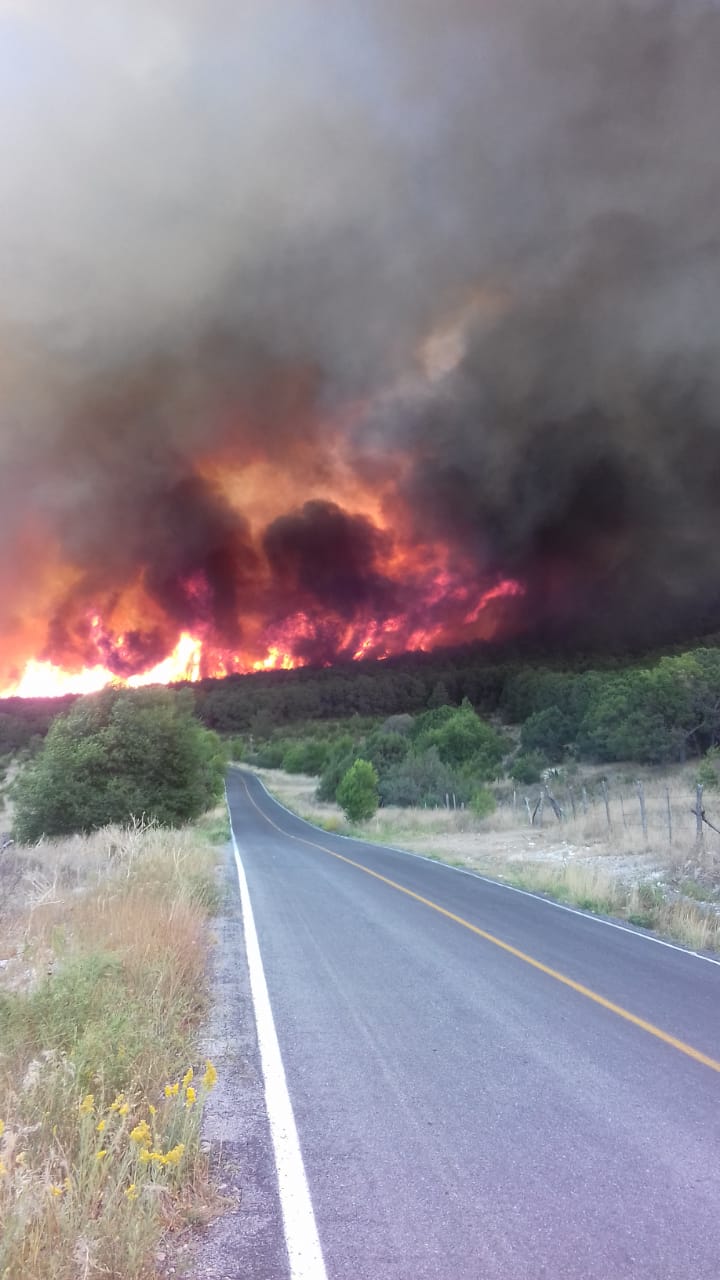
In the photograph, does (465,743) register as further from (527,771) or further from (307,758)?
(307,758)

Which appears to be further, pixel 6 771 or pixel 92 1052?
pixel 6 771

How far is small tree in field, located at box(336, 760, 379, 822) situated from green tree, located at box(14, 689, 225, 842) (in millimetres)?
14070

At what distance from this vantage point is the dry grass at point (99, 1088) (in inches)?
138

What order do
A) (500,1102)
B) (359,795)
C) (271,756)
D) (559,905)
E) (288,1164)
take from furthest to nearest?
1. (271,756)
2. (359,795)
3. (559,905)
4. (500,1102)
5. (288,1164)

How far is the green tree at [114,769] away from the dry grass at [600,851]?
9.44 meters

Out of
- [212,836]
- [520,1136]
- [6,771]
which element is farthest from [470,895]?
[6,771]

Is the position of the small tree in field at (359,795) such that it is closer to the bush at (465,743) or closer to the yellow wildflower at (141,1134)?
the bush at (465,743)

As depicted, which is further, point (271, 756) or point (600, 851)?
point (271, 756)

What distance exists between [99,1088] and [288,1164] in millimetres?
1350

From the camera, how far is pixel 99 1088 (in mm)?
5027

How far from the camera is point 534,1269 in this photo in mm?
3467

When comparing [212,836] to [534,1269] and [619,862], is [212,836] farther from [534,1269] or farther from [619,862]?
[534,1269]

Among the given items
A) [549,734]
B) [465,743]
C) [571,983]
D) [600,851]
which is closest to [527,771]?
[465,743]

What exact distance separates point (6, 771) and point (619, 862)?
6392cm
